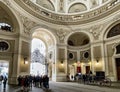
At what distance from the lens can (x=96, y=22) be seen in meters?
20.0

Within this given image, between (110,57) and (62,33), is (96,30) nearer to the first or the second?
(110,57)

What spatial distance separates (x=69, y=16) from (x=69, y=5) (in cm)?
243

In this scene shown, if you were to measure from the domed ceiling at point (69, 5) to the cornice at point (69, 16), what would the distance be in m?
1.26

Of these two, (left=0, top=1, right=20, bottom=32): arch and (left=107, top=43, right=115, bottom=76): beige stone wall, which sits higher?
(left=0, top=1, right=20, bottom=32): arch

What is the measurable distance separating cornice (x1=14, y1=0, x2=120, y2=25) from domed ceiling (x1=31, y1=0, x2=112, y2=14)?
49.7 inches

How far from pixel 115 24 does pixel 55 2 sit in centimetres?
1076

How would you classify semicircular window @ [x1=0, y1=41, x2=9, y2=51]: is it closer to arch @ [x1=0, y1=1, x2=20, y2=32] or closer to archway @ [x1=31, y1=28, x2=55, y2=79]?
arch @ [x1=0, y1=1, x2=20, y2=32]

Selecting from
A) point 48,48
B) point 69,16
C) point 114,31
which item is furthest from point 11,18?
point 114,31

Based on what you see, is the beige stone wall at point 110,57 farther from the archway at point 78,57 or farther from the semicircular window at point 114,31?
the archway at point 78,57

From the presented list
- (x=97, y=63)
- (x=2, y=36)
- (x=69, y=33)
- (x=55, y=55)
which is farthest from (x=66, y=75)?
(x=2, y=36)

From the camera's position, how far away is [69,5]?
2333cm

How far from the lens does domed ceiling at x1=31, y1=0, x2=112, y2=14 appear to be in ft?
70.8

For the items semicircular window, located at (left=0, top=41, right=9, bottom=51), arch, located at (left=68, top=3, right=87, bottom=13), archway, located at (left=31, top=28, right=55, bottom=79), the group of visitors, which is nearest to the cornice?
arch, located at (left=68, top=3, right=87, bottom=13)

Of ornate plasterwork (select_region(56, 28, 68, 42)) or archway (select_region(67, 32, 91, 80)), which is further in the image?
archway (select_region(67, 32, 91, 80))
